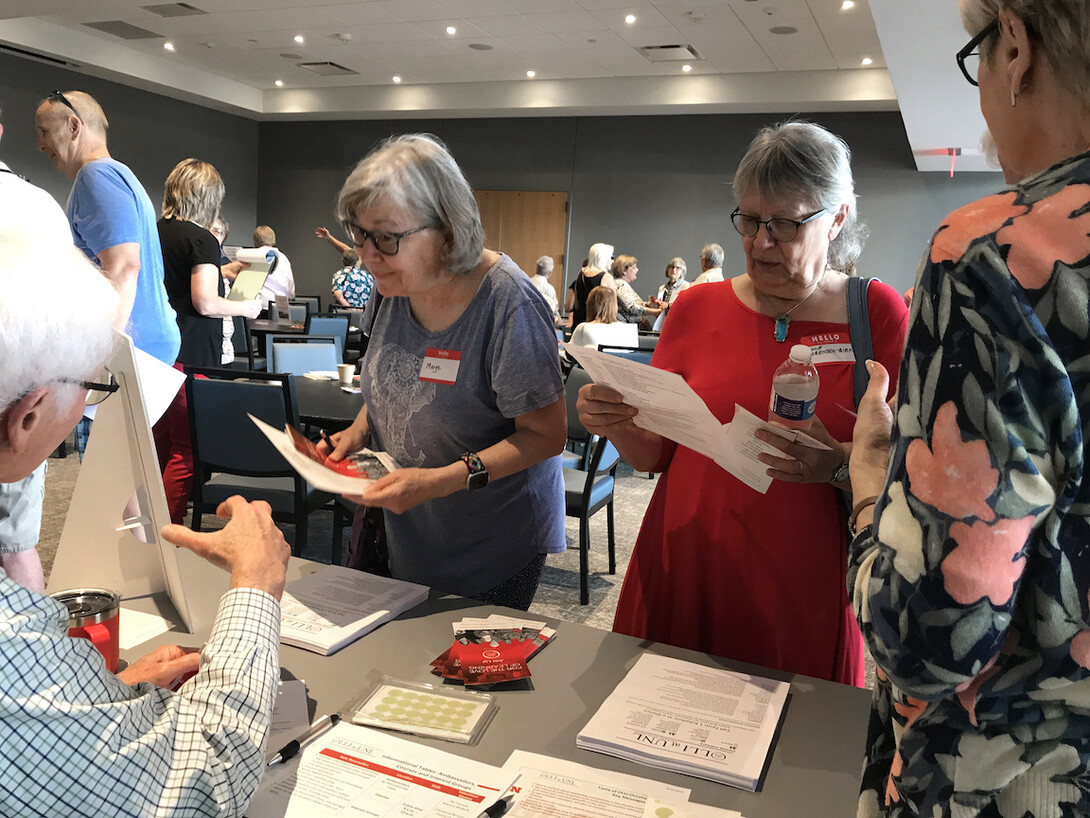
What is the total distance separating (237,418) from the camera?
3.26m

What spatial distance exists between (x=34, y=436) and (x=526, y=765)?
0.70 m

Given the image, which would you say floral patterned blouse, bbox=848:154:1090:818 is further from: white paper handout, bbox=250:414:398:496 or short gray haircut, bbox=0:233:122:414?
white paper handout, bbox=250:414:398:496

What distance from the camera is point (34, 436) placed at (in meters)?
0.80

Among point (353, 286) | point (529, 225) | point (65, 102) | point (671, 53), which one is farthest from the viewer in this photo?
point (529, 225)

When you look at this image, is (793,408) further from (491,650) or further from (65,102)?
(65,102)

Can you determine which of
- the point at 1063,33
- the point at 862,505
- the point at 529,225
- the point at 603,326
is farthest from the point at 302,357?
the point at 529,225

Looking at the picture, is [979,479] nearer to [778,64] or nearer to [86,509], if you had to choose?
[86,509]

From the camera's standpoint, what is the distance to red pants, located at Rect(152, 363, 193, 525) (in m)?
3.40

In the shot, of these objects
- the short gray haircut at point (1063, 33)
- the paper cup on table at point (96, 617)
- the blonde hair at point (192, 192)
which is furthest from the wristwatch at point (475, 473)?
the blonde hair at point (192, 192)

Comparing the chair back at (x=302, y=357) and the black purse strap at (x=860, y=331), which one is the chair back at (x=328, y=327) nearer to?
the chair back at (x=302, y=357)

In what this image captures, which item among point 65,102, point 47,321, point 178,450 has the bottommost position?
point 178,450

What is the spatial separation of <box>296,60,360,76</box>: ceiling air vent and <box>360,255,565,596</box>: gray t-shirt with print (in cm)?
1080

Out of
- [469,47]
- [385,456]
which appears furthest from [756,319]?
[469,47]

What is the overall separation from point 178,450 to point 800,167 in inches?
116
